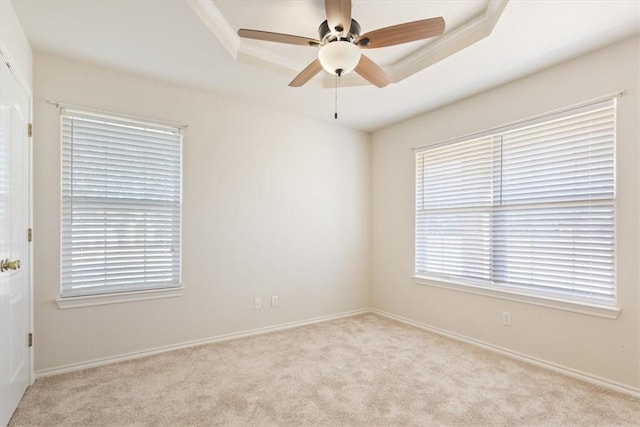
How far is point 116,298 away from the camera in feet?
9.57

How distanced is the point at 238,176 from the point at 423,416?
2743mm

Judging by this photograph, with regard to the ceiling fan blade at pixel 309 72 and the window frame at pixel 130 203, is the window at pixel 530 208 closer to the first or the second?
the ceiling fan blade at pixel 309 72

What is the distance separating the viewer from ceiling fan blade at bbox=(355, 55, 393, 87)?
2266mm

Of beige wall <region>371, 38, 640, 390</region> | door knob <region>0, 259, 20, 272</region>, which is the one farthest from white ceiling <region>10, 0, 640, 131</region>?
door knob <region>0, 259, 20, 272</region>

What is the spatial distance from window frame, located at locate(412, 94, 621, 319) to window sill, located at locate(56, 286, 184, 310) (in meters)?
2.75

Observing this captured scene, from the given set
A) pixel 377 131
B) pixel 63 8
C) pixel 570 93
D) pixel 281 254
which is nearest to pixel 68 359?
pixel 281 254

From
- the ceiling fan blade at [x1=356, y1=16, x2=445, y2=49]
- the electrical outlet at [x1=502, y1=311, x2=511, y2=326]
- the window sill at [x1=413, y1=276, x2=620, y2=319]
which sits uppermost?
the ceiling fan blade at [x1=356, y1=16, x2=445, y2=49]

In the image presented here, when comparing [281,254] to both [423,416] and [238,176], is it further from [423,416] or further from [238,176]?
[423,416]

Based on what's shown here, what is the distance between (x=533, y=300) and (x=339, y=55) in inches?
104

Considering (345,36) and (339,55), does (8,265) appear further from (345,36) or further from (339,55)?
(345,36)

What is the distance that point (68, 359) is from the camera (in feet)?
8.91

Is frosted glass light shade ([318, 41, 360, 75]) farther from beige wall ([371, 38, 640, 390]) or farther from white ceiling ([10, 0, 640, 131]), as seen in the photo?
beige wall ([371, 38, 640, 390])

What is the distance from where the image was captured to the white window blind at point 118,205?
2.76 metres

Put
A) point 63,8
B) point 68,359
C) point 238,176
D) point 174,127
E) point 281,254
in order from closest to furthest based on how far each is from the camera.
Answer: point 63,8 < point 68,359 < point 174,127 < point 238,176 < point 281,254
